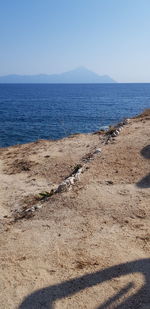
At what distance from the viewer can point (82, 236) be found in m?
8.77

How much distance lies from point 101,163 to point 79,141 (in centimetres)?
697

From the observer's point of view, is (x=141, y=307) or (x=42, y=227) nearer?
(x=141, y=307)

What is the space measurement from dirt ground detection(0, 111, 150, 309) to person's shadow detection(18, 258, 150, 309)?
20 millimetres

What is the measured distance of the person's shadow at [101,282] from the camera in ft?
20.3

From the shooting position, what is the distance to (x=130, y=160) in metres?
13.9

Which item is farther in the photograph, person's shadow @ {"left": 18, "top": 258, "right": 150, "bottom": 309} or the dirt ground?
the dirt ground

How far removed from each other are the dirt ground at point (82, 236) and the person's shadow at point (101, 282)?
0.06 feet

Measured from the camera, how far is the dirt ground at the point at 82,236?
6.54m

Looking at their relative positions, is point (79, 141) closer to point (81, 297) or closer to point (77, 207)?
point (77, 207)

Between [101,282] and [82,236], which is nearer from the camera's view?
[101,282]

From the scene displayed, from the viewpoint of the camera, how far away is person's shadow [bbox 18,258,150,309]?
620 centimetres

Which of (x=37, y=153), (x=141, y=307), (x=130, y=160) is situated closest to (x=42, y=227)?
(x=141, y=307)

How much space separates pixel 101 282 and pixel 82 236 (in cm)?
202

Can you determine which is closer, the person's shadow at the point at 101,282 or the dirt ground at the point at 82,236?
the person's shadow at the point at 101,282
